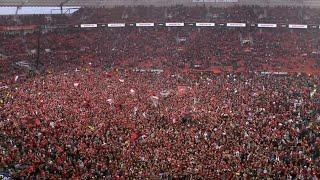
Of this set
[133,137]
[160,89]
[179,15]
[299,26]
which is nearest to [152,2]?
[179,15]

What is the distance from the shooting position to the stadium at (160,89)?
66.2 feet

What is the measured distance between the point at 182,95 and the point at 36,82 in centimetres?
1027

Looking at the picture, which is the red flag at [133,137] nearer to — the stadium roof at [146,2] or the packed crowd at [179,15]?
the packed crowd at [179,15]

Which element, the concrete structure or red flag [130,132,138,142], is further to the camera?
the concrete structure

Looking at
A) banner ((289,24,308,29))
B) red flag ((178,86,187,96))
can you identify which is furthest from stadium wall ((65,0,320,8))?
red flag ((178,86,187,96))

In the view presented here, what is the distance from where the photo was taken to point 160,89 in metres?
32.3

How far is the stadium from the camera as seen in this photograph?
66.2 feet

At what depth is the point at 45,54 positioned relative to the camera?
42.7 m

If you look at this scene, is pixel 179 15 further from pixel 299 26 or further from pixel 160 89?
pixel 160 89

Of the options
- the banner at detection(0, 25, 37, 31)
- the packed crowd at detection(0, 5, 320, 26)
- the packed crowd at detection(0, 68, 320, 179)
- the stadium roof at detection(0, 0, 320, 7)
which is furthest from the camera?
the stadium roof at detection(0, 0, 320, 7)

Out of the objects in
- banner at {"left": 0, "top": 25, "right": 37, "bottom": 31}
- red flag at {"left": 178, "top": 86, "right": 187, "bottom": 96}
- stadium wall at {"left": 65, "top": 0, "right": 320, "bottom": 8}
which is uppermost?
stadium wall at {"left": 65, "top": 0, "right": 320, "bottom": 8}

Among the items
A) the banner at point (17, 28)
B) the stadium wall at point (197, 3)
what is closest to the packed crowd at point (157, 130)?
the banner at point (17, 28)

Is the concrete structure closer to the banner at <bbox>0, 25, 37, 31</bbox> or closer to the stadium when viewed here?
the stadium

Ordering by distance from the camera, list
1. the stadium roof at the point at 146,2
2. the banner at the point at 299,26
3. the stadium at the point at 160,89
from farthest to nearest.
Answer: the stadium roof at the point at 146,2
the banner at the point at 299,26
the stadium at the point at 160,89
